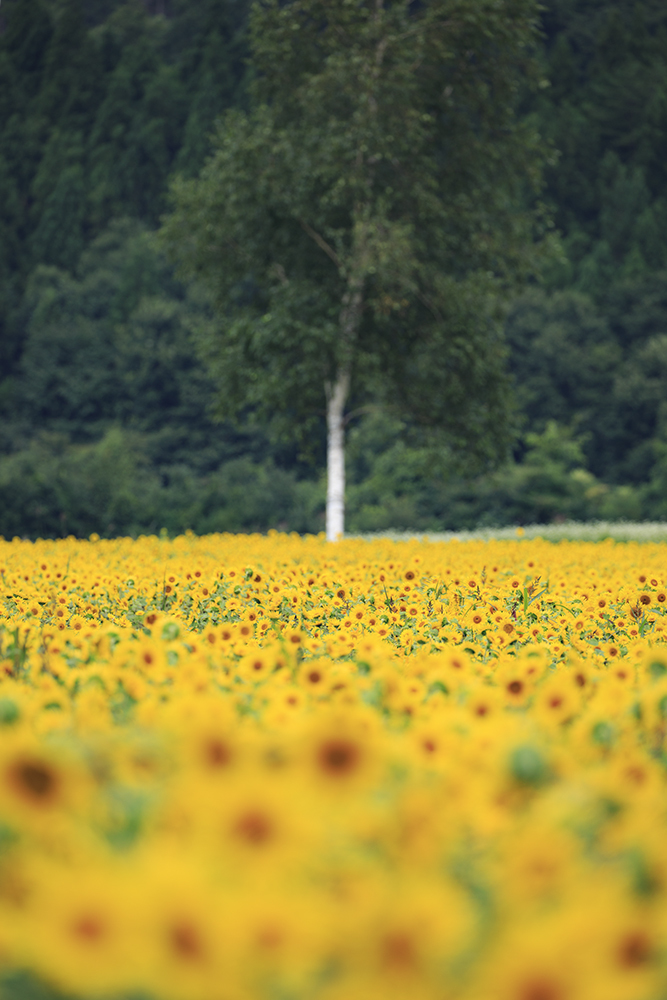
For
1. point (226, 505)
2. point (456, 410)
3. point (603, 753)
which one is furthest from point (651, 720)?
point (226, 505)

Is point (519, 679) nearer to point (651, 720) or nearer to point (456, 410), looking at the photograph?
point (651, 720)

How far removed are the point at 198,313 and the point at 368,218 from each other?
3326 centimetres

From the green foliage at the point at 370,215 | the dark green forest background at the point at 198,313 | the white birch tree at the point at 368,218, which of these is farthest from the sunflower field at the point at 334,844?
the dark green forest background at the point at 198,313

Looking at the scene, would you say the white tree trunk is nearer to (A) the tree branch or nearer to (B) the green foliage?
(B) the green foliage

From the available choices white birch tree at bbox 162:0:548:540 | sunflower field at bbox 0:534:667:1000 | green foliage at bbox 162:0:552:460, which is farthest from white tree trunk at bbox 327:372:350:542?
sunflower field at bbox 0:534:667:1000

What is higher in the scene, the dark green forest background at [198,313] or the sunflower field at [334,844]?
the dark green forest background at [198,313]

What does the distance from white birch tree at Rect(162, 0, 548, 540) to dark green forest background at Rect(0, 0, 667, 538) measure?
2.19 m

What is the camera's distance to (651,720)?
7.84 feet

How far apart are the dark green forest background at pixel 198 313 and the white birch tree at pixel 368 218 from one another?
219 centimetres


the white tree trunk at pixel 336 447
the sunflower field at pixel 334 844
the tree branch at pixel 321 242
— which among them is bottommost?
the sunflower field at pixel 334 844

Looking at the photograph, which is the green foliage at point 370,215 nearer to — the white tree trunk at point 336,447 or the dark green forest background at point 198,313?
the white tree trunk at point 336,447

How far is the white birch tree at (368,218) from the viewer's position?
1647cm

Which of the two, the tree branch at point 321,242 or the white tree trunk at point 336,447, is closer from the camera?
the white tree trunk at point 336,447

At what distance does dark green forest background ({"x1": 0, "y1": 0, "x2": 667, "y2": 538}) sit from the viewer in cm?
3550
